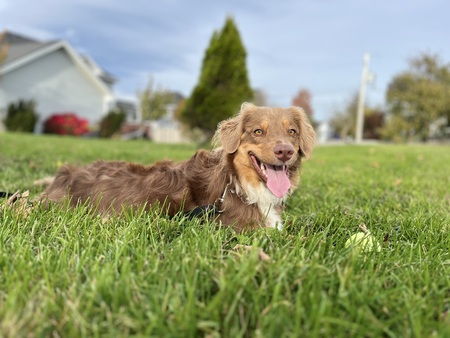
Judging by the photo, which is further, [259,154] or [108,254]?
[259,154]

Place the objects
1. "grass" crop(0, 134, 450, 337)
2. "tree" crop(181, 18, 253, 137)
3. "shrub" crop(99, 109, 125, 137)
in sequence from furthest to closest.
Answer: "shrub" crop(99, 109, 125, 137)
"tree" crop(181, 18, 253, 137)
"grass" crop(0, 134, 450, 337)

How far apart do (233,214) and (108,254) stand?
1.25 m

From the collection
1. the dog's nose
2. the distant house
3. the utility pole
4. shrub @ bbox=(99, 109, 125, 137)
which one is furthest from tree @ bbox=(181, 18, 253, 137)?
the utility pole

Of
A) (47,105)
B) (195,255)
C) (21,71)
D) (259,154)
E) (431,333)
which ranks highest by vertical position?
(21,71)

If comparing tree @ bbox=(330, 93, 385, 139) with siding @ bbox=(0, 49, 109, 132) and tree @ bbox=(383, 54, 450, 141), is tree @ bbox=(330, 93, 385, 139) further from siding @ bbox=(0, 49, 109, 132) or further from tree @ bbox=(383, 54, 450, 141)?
siding @ bbox=(0, 49, 109, 132)

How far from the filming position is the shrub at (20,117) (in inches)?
947

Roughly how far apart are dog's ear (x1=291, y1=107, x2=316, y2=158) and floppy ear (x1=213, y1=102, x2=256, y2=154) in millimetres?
456

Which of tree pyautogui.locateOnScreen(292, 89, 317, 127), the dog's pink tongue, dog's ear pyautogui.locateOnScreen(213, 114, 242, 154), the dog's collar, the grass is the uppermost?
tree pyautogui.locateOnScreen(292, 89, 317, 127)

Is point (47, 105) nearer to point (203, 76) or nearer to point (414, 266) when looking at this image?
point (203, 76)

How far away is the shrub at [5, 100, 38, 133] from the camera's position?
78.9 feet

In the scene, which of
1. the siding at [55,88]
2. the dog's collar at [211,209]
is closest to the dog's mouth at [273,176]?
the dog's collar at [211,209]

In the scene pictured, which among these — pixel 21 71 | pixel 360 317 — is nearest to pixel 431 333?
pixel 360 317

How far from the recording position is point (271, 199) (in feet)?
10.4

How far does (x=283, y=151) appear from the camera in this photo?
2.88m
